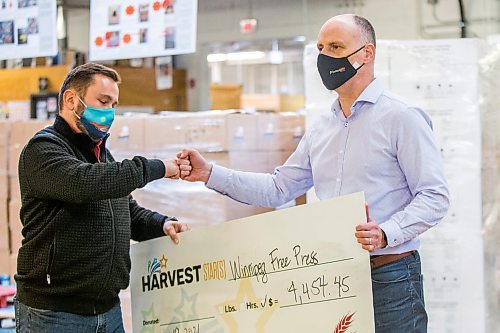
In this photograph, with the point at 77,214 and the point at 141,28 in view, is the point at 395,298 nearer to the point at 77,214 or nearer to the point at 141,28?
the point at 77,214

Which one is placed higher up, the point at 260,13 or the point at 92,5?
the point at 260,13

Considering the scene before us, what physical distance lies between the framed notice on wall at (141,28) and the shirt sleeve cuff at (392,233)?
1996 millimetres

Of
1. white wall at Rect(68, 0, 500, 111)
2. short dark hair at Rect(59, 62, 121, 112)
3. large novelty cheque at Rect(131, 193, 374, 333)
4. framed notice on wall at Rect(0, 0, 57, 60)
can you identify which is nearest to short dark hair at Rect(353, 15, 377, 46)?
large novelty cheque at Rect(131, 193, 374, 333)

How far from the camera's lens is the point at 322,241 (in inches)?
87.1

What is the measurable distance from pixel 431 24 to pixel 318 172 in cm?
624

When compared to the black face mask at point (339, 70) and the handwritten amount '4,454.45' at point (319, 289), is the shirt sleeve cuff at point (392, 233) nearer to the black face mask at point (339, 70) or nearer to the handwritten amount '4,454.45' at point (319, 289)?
the handwritten amount '4,454.45' at point (319, 289)

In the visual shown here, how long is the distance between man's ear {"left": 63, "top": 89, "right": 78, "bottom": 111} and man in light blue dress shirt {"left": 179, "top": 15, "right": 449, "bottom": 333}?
2.63ft

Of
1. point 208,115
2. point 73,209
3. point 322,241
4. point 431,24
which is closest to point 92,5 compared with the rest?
point 208,115

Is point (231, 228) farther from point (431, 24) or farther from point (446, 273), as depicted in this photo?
point (431, 24)

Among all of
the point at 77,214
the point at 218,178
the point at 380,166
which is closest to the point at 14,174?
the point at 218,178

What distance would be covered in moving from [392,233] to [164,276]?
864 mm

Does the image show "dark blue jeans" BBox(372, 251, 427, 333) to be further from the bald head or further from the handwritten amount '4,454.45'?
the bald head

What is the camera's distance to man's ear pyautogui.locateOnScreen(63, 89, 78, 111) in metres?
2.32

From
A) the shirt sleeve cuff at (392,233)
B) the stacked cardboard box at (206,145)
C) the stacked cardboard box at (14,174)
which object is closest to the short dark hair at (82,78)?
the shirt sleeve cuff at (392,233)
